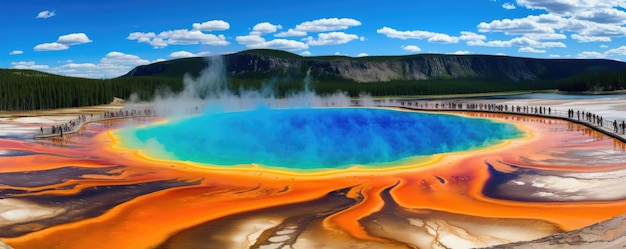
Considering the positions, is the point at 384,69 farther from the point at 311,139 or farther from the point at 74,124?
the point at 311,139

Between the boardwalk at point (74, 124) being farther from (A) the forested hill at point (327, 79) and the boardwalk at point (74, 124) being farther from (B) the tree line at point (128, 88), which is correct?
(A) the forested hill at point (327, 79)

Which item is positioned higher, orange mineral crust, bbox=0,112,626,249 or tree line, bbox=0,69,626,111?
tree line, bbox=0,69,626,111

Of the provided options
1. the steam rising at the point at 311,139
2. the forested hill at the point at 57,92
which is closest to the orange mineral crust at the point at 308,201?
the steam rising at the point at 311,139

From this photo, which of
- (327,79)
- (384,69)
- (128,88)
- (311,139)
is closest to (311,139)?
(311,139)

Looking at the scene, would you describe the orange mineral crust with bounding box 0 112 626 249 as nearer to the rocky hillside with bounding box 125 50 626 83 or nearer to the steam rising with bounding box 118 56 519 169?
the steam rising with bounding box 118 56 519 169

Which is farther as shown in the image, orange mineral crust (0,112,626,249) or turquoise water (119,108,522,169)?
turquoise water (119,108,522,169)

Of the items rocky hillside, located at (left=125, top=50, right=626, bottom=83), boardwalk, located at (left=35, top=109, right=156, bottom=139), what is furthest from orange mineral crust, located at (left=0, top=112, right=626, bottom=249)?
rocky hillside, located at (left=125, top=50, right=626, bottom=83)

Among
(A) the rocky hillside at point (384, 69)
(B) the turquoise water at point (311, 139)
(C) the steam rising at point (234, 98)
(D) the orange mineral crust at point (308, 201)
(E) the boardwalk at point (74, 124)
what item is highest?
(A) the rocky hillside at point (384, 69)
